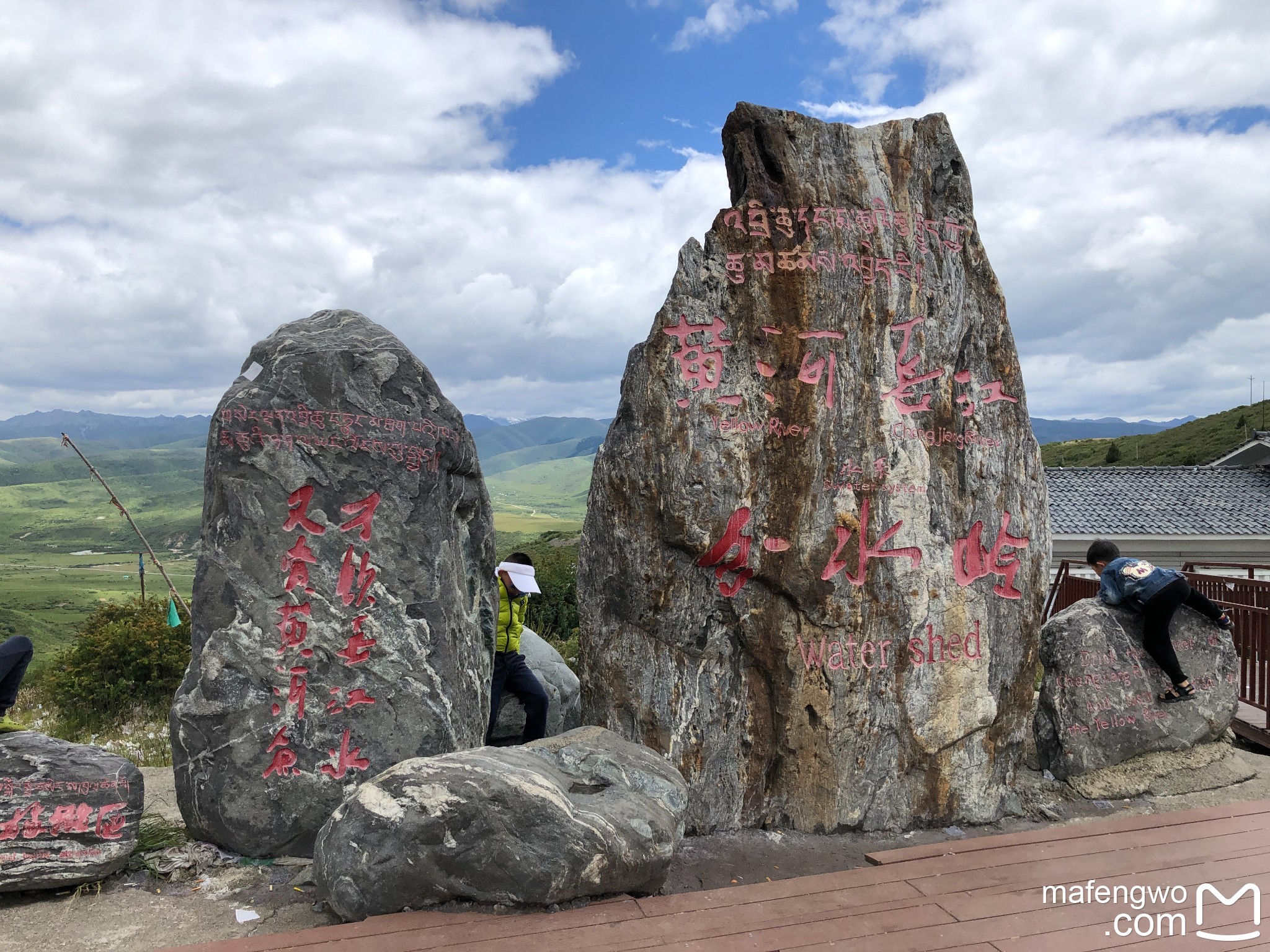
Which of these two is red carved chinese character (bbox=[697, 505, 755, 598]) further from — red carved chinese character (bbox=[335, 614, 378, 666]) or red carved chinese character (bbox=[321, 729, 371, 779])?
red carved chinese character (bbox=[321, 729, 371, 779])

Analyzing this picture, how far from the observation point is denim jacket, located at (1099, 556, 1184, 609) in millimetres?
6766

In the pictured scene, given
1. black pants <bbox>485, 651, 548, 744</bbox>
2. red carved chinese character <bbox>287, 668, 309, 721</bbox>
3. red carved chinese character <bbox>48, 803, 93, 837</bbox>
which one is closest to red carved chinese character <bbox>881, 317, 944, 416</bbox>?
black pants <bbox>485, 651, 548, 744</bbox>

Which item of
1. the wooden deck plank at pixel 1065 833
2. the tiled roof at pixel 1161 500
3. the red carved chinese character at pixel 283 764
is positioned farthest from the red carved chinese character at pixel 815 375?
the tiled roof at pixel 1161 500

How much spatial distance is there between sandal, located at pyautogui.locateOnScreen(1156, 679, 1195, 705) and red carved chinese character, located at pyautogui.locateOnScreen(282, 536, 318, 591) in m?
6.81

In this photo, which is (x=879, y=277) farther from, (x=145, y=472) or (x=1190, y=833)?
(x=145, y=472)

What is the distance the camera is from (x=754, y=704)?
5906 millimetres

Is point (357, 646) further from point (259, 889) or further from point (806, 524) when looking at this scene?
point (806, 524)

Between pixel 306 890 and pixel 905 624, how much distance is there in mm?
4259

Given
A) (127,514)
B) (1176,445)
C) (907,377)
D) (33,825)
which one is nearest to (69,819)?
(33,825)

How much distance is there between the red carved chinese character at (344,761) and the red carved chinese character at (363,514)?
1.28 meters

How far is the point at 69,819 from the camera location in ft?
15.3

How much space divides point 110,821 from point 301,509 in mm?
2093

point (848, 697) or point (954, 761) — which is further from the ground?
point (848, 697)

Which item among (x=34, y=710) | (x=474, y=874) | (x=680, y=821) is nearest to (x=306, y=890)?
(x=474, y=874)
